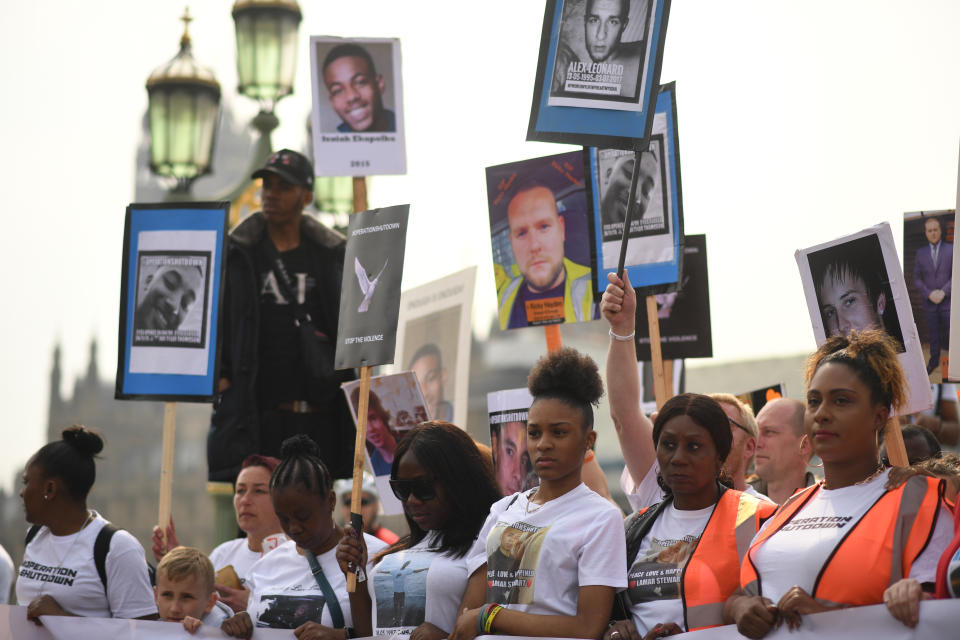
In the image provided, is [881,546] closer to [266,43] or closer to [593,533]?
[593,533]

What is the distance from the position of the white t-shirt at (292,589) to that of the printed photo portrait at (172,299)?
1.81 m

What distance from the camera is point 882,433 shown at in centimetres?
442

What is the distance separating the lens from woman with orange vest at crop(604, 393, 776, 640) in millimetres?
4465

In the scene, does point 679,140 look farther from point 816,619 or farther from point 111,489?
point 111,489

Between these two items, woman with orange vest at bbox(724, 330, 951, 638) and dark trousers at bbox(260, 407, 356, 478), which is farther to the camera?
dark trousers at bbox(260, 407, 356, 478)

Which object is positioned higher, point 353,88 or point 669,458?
point 353,88

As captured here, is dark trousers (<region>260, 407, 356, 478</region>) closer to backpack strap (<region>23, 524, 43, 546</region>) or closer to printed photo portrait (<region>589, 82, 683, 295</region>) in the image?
backpack strap (<region>23, 524, 43, 546</region>)

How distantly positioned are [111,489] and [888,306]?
163ft

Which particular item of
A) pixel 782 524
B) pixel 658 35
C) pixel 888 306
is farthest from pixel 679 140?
pixel 782 524

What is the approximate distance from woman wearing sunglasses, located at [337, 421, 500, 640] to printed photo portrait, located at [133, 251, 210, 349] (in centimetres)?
221

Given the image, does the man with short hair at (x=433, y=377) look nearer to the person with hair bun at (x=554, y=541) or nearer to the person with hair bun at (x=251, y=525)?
the person with hair bun at (x=251, y=525)

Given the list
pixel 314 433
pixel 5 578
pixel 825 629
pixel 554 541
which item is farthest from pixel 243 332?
pixel 825 629

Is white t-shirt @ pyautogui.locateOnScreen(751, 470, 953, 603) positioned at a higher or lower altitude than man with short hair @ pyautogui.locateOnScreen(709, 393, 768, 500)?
lower

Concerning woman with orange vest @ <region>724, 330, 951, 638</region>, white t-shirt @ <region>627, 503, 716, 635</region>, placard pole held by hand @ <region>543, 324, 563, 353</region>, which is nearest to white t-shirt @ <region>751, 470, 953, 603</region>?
woman with orange vest @ <region>724, 330, 951, 638</region>
